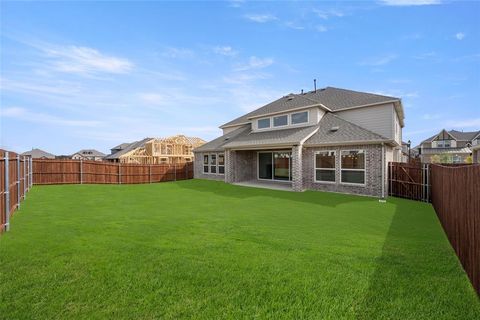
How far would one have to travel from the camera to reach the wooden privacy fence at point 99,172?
15.7 m

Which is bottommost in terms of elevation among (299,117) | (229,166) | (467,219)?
(467,219)

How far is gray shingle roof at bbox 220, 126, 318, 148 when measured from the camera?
13.7m

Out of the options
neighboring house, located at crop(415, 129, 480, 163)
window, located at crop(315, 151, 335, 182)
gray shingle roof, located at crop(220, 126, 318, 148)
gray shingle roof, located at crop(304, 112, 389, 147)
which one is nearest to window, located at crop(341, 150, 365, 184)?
window, located at crop(315, 151, 335, 182)

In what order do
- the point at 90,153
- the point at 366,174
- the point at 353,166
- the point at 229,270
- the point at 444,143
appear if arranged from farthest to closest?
the point at 90,153 < the point at 444,143 < the point at 353,166 < the point at 366,174 < the point at 229,270

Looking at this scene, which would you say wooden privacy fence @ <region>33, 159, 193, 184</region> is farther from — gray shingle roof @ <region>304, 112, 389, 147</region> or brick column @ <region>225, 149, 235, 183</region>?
gray shingle roof @ <region>304, 112, 389, 147</region>

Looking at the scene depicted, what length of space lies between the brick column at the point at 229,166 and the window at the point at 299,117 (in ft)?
17.4

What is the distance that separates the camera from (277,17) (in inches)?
434

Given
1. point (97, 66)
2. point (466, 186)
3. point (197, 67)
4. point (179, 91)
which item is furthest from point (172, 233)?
point (179, 91)

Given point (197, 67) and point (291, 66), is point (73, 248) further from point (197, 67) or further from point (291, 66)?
point (291, 66)

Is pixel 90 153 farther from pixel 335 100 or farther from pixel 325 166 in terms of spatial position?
pixel 325 166

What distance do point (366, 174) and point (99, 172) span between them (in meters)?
18.9

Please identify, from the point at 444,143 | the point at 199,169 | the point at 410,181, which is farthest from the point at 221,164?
the point at 444,143

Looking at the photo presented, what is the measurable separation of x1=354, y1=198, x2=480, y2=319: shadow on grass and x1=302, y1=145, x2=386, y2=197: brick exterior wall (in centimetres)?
612

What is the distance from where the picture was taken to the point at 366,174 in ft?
37.8
